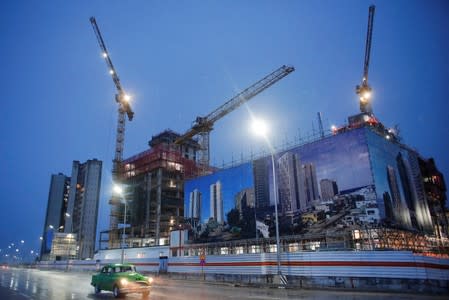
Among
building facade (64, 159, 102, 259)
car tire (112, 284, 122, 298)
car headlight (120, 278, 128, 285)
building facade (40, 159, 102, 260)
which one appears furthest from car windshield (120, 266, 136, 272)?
building facade (64, 159, 102, 259)

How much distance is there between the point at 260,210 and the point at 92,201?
105 metres

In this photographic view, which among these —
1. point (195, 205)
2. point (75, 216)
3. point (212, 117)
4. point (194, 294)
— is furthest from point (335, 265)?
point (75, 216)

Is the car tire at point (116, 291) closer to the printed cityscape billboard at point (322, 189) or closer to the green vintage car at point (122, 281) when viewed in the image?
the green vintage car at point (122, 281)

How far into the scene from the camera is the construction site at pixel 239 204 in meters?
43.9

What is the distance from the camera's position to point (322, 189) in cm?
4741

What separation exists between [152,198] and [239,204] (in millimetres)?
40679

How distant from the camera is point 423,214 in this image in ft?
181

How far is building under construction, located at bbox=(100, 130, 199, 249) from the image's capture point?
89.0 meters

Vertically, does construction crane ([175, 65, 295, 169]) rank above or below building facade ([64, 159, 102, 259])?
above

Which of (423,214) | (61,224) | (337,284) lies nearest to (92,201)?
(61,224)

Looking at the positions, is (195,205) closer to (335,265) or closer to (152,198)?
(152,198)

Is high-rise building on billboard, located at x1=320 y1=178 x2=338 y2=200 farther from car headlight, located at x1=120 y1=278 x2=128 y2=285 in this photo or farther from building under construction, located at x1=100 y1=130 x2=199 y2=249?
building under construction, located at x1=100 y1=130 x2=199 y2=249

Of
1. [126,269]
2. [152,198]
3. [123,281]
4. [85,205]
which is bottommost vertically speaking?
[123,281]

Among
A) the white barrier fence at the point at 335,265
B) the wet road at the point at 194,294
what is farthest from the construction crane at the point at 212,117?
the wet road at the point at 194,294
